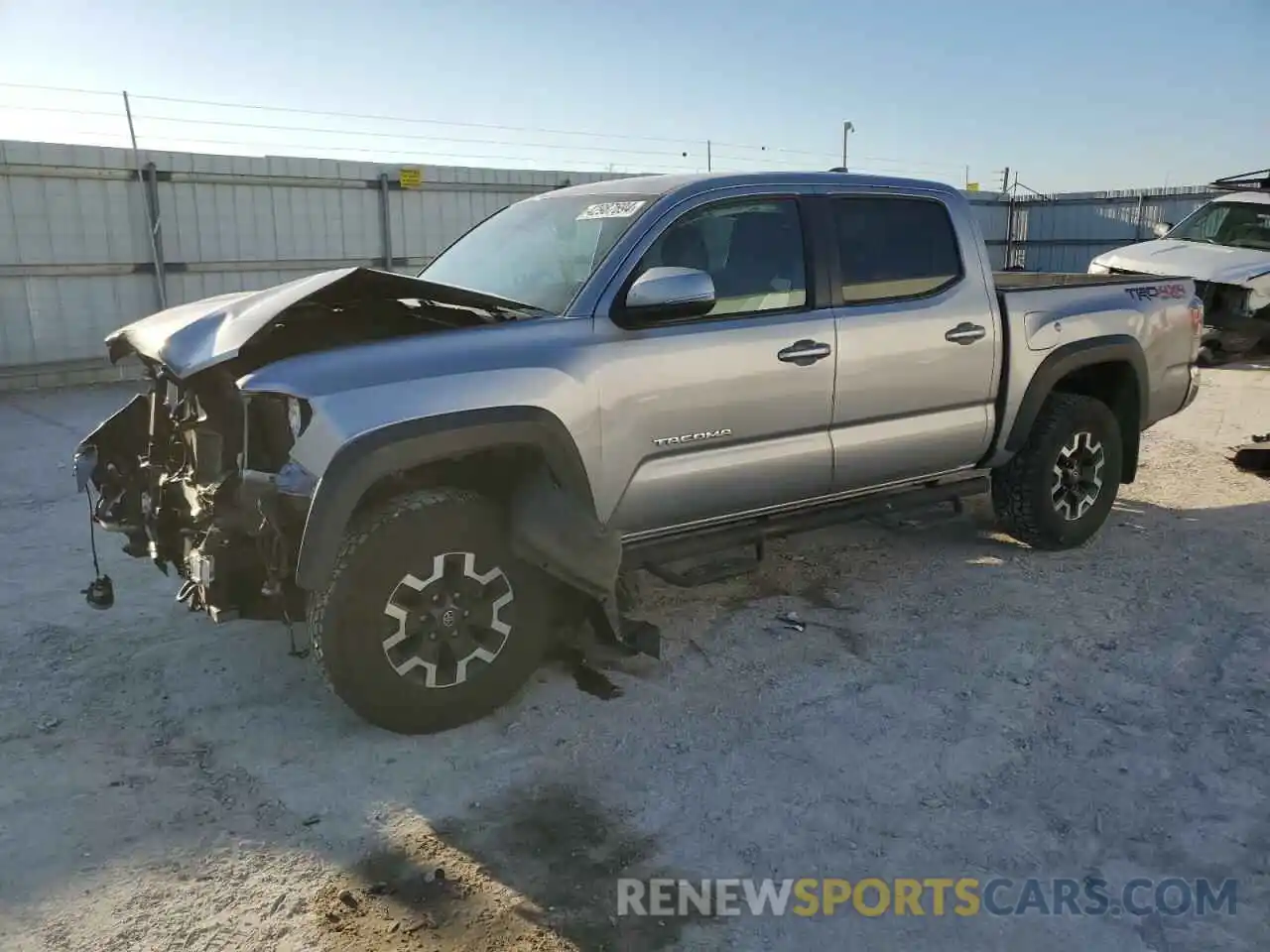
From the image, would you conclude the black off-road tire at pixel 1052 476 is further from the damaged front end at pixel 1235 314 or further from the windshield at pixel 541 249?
the damaged front end at pixel 1235 314

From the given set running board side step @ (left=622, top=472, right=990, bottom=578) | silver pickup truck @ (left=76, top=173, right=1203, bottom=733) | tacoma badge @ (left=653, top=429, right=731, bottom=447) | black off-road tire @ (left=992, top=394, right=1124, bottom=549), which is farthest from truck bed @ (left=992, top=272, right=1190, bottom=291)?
tacoma badge @ (left=653, top=429, right=731, bottom=447)

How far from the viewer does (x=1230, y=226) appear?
1325 cm

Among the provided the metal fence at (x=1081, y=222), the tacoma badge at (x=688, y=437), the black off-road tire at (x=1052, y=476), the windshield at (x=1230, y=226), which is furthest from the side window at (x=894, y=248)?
the metal fence at (x=1081, y=222)

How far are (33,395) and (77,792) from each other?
9.16 m

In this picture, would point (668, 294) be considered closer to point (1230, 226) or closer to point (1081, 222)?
point (1230, 226)

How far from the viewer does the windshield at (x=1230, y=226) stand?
1304cm

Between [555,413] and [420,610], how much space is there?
0.86 metres

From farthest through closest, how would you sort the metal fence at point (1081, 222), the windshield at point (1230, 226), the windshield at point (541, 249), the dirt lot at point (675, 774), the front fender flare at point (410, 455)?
the metal fence at point (1081, 222)
the windshield at point (1230, 226)
the windshield at point (541, 249)
the front fender flare at point (410, 455)
the dirt lot at point (675, 774)

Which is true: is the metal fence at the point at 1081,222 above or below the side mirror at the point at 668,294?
above

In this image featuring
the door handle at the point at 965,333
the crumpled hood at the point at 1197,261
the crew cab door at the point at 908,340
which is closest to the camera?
the crew cab door at the point at 908,340

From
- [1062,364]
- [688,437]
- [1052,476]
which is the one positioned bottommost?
[1052,476]

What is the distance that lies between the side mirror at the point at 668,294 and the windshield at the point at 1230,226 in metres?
12.0

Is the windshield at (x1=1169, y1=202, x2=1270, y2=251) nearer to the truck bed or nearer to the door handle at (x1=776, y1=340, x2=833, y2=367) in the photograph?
the truck bed

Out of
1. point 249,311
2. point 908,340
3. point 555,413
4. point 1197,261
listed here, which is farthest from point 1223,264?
point 249,311
